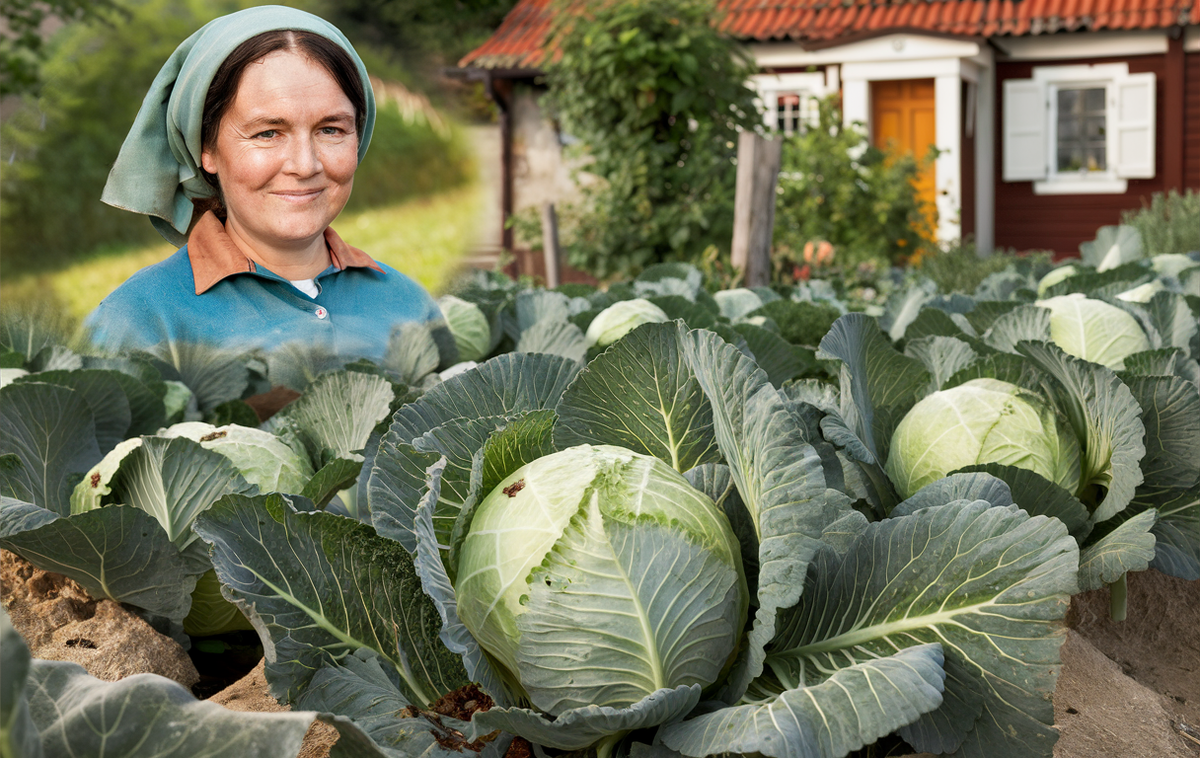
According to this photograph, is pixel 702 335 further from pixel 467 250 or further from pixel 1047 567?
pixel 467 250

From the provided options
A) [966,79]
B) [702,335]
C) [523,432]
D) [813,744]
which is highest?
[966,79]

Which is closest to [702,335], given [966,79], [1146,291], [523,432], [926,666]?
[523,432]

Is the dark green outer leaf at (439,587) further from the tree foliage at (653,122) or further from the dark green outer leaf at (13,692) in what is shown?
the tree foliage at (653,122)

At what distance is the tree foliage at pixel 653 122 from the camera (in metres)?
8.52

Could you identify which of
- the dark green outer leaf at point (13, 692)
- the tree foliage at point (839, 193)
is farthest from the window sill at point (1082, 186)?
the dark green outer leaf at point (13, 692)

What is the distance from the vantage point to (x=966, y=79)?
15.8 meters

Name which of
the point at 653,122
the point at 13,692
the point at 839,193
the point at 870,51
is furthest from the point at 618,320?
the point at 870,51

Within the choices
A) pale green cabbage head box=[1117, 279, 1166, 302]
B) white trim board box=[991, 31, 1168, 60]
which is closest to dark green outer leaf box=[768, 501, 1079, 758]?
pale green cabbage head box=[1117, 279, 1166, 302]

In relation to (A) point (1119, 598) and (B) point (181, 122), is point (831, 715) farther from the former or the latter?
(B) point (181, 122)

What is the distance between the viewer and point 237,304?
2043mm

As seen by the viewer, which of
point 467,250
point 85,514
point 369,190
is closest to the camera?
point 85,514

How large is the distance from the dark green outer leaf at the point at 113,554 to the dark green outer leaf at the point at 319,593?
42cm

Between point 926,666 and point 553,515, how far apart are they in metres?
0.44

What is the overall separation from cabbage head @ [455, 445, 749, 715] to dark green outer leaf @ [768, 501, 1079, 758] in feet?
0.48
